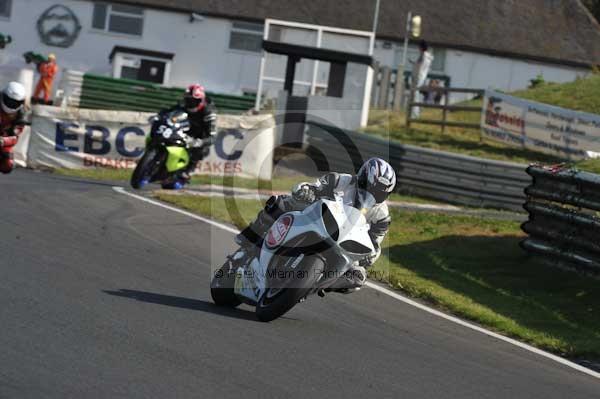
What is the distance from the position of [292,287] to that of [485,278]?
5222 millimetres

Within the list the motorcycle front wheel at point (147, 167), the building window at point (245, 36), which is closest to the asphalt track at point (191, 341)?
the motorcycle front wheel at point (147, 167)

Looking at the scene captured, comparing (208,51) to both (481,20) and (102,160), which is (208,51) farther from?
(102,160)

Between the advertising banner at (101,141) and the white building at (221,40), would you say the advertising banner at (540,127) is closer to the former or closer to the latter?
the advertising banner at (101,141)

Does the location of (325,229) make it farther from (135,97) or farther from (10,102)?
(135,97)

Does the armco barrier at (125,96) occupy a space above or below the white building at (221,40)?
below

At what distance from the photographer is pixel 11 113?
1730 cm

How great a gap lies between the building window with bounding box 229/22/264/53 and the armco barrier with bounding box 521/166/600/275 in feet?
101

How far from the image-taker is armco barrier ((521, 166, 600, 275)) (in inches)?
478

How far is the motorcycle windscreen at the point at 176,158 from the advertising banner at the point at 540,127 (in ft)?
23.0

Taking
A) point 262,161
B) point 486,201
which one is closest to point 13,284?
point 486,201

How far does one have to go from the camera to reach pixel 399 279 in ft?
39.6

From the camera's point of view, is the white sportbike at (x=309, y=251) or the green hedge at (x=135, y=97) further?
the green hedge at (x=135, y=97)

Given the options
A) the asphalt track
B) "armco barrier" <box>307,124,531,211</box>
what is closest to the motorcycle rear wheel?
the asphalt track

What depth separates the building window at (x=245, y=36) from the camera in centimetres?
4400
